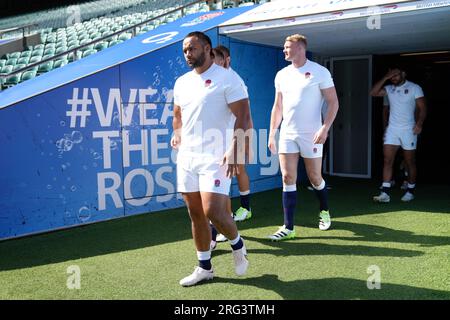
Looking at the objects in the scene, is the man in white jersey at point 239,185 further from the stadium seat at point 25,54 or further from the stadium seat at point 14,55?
the stadium seat at point 14,55

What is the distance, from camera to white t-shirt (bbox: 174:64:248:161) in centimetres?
299

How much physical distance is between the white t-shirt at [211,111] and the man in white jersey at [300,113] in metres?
1.34

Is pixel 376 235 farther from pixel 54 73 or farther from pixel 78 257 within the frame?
pixel 54 73

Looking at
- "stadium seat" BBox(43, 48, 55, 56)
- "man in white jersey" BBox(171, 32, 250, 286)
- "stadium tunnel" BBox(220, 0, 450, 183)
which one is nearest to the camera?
"man in white jersey" BBox(171, 32, 250, 286)

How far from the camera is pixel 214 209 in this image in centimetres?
300

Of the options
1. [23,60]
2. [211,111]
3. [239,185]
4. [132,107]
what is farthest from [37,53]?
[211,111]

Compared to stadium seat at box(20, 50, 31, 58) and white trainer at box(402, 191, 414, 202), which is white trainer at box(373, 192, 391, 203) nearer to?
white trainer at box(402, 191, 414, 202)

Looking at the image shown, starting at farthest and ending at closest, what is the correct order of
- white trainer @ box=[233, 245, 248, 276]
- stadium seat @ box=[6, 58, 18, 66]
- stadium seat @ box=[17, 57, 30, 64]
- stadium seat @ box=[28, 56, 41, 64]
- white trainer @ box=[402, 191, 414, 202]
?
stadium seat @ box=[6, 58, 18, 66]
stadium seat @ box=[17, 57, 30, 64]
stadium seat @ box=[28, 56, 41, 64]
white trainer @ box=[402, 191, 414, 202]
white trainer @ box=[233, 245, 248, 276]

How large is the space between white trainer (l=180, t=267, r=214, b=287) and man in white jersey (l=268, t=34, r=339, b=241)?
3.82 ft

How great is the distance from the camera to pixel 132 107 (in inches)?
216

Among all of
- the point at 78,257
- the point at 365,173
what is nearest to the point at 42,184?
the point at 78,257

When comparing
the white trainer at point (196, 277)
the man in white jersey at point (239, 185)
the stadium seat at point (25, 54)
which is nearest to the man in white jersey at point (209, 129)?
the white trainer at point (196, 277)

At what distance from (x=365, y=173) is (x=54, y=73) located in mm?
5551

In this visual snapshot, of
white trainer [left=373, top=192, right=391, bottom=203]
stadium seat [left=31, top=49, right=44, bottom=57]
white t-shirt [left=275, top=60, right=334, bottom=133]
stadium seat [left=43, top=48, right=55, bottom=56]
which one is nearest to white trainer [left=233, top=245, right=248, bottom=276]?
white t-shirt [left=275, top=60, right=334, bottom=133]
